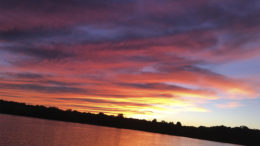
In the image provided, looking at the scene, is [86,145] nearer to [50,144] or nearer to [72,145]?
[72,145]

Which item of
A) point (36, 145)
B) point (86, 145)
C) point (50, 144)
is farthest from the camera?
point (86, 145)

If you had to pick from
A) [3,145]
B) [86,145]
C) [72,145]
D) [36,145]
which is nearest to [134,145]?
[86,145]

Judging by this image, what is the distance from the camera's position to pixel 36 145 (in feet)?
215

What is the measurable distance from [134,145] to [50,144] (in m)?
42.6

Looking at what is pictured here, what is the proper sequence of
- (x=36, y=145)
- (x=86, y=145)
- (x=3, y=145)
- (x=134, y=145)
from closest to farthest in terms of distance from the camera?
1. (x=3, y=145)
2. (x=36, y=145)
3. (x=86, y=145)
4. (x=134, y=145)

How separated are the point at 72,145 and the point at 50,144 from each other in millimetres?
6926

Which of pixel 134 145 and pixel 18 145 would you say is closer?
pixel 18 145

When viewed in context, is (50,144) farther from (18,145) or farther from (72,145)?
(18,145)

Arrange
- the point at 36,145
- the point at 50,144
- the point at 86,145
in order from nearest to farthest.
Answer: the point at 36,145 → the point at 50,144 → the point at 86,145

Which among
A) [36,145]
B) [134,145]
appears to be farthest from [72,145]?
[134,145]

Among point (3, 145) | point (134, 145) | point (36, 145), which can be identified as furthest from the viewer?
point (134, 145)

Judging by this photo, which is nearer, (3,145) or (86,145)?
(3,145)

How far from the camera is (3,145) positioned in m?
57.7

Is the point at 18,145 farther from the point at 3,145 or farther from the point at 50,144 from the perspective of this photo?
the point at 50,144
